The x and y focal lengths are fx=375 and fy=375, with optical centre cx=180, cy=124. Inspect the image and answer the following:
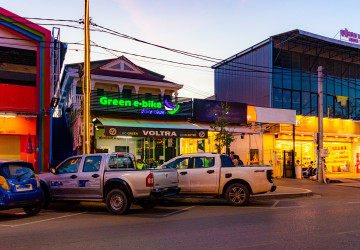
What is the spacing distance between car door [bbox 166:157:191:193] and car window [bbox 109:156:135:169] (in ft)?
5.27

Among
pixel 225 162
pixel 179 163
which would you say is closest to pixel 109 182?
pixel 179 163

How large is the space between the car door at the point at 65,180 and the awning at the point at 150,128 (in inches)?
244

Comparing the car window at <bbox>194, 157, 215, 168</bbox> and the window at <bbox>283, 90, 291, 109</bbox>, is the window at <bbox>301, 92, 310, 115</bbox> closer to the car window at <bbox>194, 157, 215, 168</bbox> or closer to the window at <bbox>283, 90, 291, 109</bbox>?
the window at <bbox>283, 90, 291, 109</bbox>

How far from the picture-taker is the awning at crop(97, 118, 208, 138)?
18.4 meters

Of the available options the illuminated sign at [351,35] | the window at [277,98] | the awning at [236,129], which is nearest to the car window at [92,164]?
the awning at [236,129]

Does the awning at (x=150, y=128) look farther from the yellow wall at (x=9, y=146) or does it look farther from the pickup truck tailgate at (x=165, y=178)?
the pickup truck tailgate at (x=165, y=178)

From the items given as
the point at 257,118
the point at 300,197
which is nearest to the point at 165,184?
the point at 300,197

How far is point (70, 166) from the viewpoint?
11875mm

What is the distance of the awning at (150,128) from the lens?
1841 centimetres

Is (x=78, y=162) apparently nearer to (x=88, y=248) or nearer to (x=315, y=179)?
(x=88, y=248)

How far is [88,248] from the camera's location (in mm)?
6758

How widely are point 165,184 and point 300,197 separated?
7.01 meters

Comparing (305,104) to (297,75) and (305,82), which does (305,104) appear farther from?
(297,75)

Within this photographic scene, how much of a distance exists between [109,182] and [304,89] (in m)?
23.4
